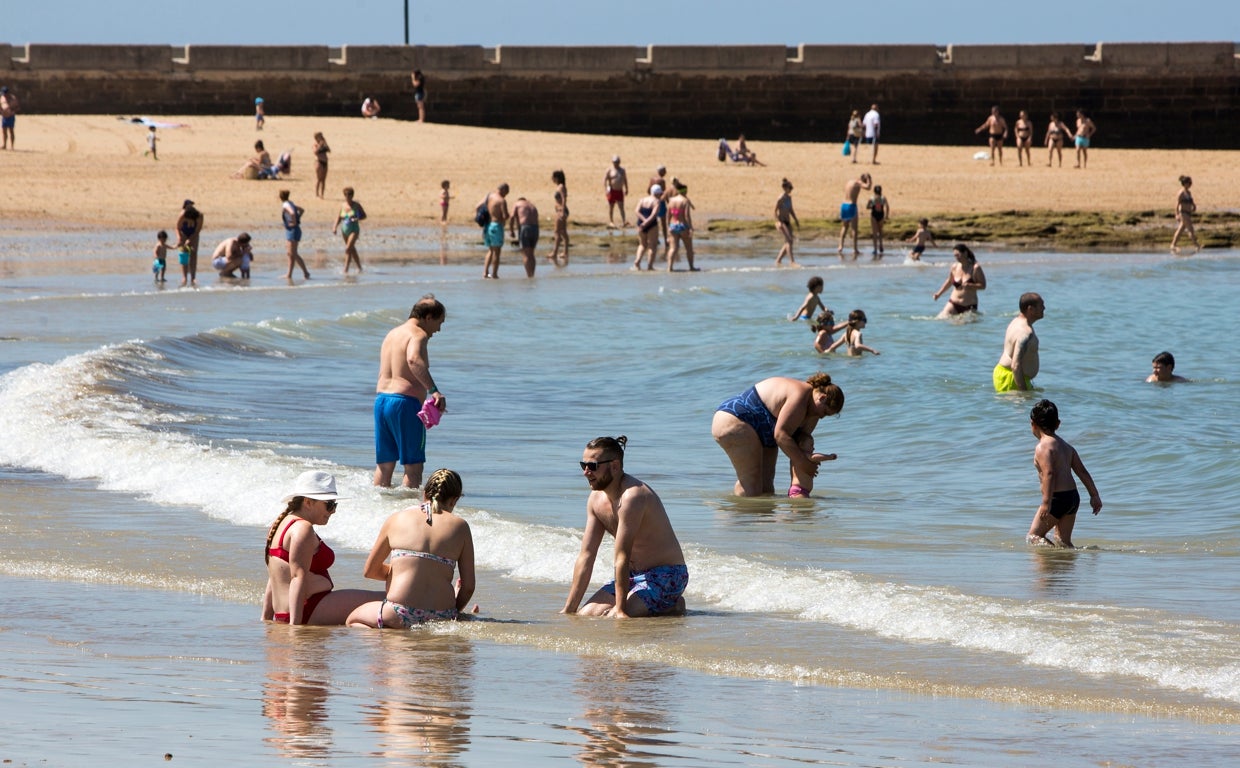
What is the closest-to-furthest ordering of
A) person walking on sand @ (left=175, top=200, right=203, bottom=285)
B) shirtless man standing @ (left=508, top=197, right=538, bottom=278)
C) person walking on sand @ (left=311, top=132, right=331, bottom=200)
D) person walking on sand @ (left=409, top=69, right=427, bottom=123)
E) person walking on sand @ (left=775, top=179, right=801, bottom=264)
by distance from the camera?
1. person walking on sand @ (left=175, top=200, right=203, bottom=285)
2. shirtless man standing @ (left=508, top=197, right=538, bottom=278)
3. person walking on sand @ (left=775, top=179, right=801, bottom=264)
4. person walking on sand @ (left=311, top=132, right=331, bottom=200)
5. person walking on sand @ (left=409, top=69, right=427, bottom=123)

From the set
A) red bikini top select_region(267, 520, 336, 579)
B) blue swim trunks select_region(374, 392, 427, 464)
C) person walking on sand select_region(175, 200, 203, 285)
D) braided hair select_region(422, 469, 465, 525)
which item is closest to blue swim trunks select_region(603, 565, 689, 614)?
braided hair select_region(422, 469, 465, 525)

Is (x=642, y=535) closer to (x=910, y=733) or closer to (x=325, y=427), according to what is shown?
(x=910, y=733)

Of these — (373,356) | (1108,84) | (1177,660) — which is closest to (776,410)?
(1177,660)

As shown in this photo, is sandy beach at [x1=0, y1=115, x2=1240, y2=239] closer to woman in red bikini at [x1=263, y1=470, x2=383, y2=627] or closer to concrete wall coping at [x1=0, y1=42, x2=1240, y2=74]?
concrete wall coping at [x1=0, y1=42, x2=1240, y2=74]

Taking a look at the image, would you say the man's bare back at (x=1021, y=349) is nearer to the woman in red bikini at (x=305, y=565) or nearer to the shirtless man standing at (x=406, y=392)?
the shirtless man standing at (x=406, y=392)

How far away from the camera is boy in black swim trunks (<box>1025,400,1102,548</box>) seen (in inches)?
353

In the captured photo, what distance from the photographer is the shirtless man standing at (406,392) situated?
9.71 meters

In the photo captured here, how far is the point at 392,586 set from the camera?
7047 millimetres

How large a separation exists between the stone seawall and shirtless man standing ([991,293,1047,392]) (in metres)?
31.4

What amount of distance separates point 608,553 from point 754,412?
5.27 feet

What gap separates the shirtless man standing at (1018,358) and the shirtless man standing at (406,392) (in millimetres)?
5565

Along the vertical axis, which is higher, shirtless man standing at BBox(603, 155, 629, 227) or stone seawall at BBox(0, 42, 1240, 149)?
stone seawall at BBox(0, 42, 1240, 149)

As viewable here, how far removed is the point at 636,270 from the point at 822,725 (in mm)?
20878

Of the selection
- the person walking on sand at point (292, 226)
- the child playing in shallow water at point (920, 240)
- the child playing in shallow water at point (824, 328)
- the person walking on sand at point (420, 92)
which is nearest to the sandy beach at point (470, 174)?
the person walking on sand at point (420, 92)
